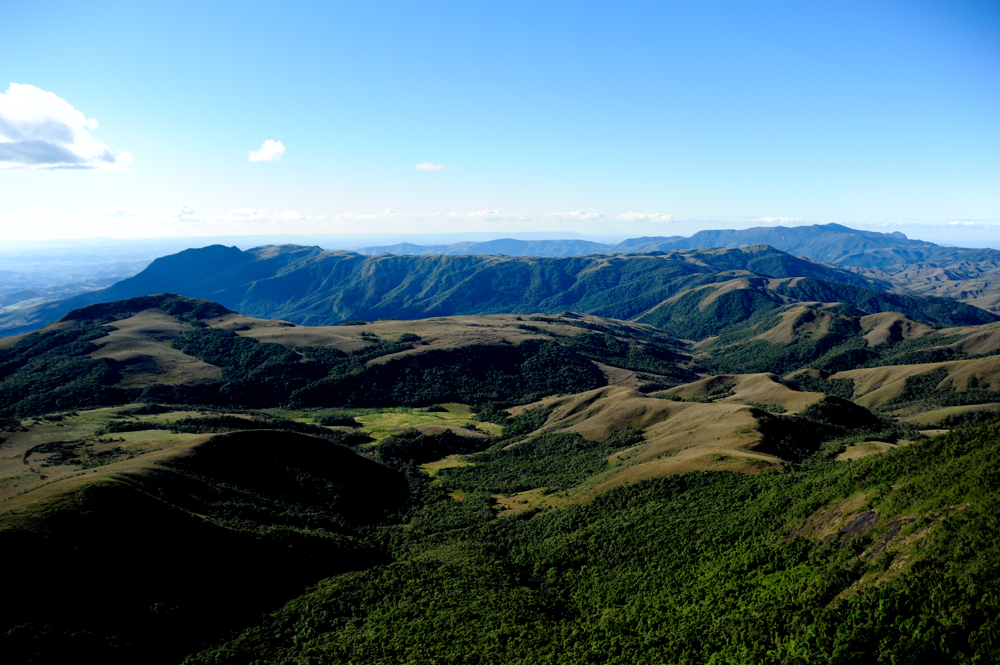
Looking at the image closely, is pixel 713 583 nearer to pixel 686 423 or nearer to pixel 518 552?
pixel 518 552

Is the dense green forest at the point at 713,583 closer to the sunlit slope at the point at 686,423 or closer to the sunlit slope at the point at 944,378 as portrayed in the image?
the sunlit slope at the point at 686,423

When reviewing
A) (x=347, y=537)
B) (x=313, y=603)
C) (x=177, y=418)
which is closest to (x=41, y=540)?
(x=313, y=603)

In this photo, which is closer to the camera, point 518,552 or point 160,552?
point 160,552

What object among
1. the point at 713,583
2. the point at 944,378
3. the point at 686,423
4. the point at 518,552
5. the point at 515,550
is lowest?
the point at 515,550

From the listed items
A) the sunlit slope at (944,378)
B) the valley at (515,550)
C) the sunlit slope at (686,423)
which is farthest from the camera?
the sunlit slope at (944,378)

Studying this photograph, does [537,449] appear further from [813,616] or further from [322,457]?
[813,616]

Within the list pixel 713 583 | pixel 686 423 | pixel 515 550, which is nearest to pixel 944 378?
pixel 686 423

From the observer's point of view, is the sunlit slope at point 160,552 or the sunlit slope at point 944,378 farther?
the sunlit slope at point 944,378

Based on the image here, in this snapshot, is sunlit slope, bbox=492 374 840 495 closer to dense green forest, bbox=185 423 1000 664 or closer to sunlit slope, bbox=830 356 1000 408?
dense green forest, bbox=185 423 1000 664

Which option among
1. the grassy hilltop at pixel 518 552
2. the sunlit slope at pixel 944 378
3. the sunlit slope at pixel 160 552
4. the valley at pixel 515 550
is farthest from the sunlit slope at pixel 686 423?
the sunlit slope at pixel 160 552

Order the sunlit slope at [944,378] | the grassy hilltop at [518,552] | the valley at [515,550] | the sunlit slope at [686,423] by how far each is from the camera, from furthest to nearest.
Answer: the sunlit slope at [944,378] → the sunlit slope at [686,423] → the valley at [515,550] → the grassy hilltop at [518,552]

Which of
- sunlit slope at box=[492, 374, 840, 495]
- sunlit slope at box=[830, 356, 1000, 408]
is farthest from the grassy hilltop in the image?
sunlit slope at box=[830, 356, 1000, 408]

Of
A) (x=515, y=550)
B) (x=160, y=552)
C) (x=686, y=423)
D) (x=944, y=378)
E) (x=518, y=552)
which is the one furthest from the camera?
(x=944, y=378)
